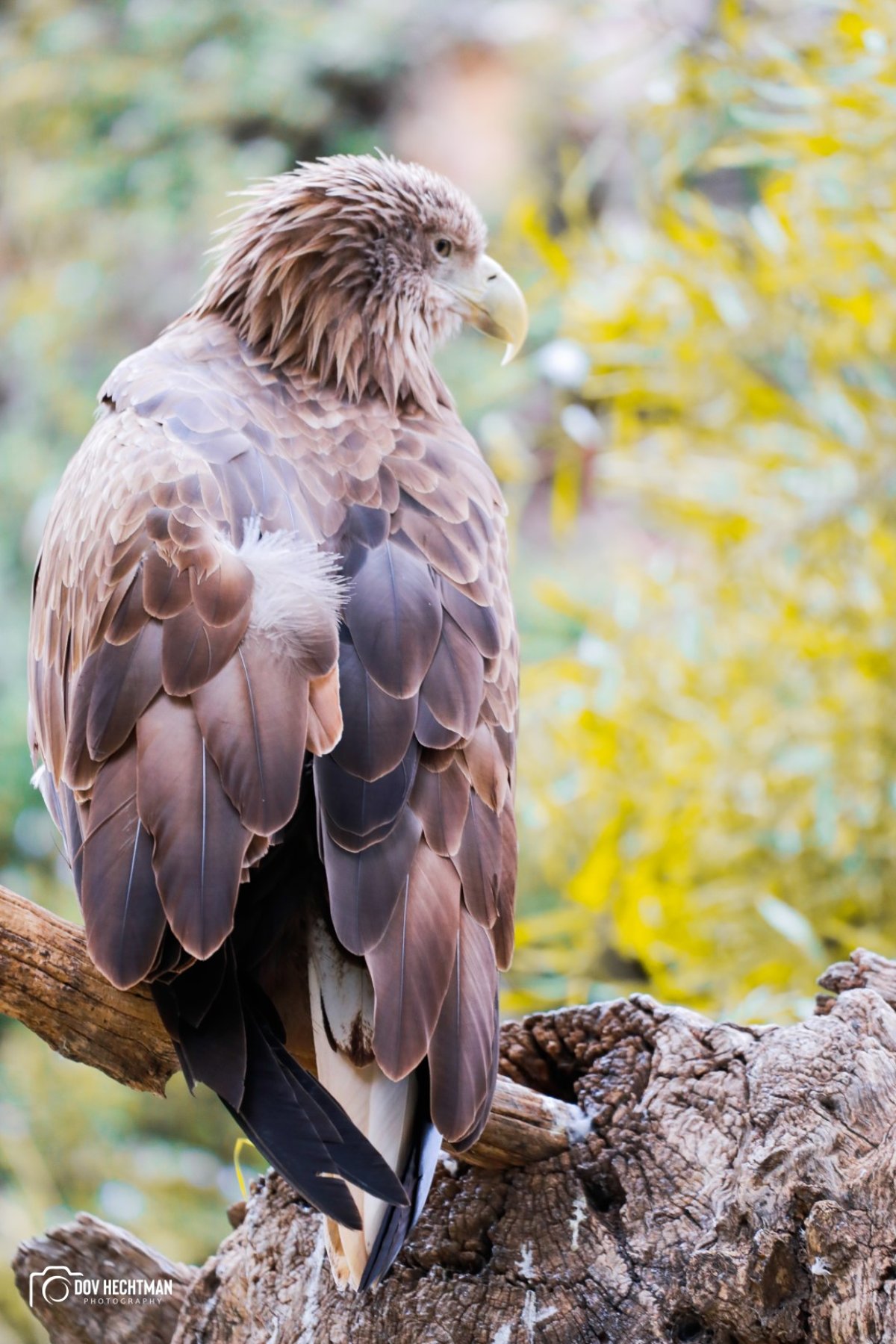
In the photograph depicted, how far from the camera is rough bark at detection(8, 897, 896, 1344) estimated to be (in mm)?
1575

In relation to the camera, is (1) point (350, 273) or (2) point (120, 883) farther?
(1) point (350, 273)

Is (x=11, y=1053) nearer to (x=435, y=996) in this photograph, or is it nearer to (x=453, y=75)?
(x=435, y=996)

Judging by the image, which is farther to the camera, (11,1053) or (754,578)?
(11,1053)

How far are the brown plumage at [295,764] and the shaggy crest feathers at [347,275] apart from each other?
0.31 meters

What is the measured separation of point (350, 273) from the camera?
264 centimetres

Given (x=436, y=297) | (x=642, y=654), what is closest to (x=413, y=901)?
(x=436, y=297)

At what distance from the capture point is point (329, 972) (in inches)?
67.4

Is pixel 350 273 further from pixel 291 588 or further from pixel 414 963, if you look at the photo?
pixel 414 963

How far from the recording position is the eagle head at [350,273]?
2.58 metres

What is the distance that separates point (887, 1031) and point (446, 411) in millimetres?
1484

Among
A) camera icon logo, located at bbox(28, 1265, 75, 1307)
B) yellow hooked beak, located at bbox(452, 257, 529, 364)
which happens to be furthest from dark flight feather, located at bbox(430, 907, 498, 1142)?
yellow hooked beak, located at bbox(452, 257, 529, 364)

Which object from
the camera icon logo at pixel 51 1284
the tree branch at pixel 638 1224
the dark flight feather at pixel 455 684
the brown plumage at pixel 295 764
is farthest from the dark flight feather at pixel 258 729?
the camera icon logo at pixel 51 1284

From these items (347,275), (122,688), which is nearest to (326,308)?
(347,275)

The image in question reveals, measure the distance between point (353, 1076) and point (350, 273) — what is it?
1595 mm
